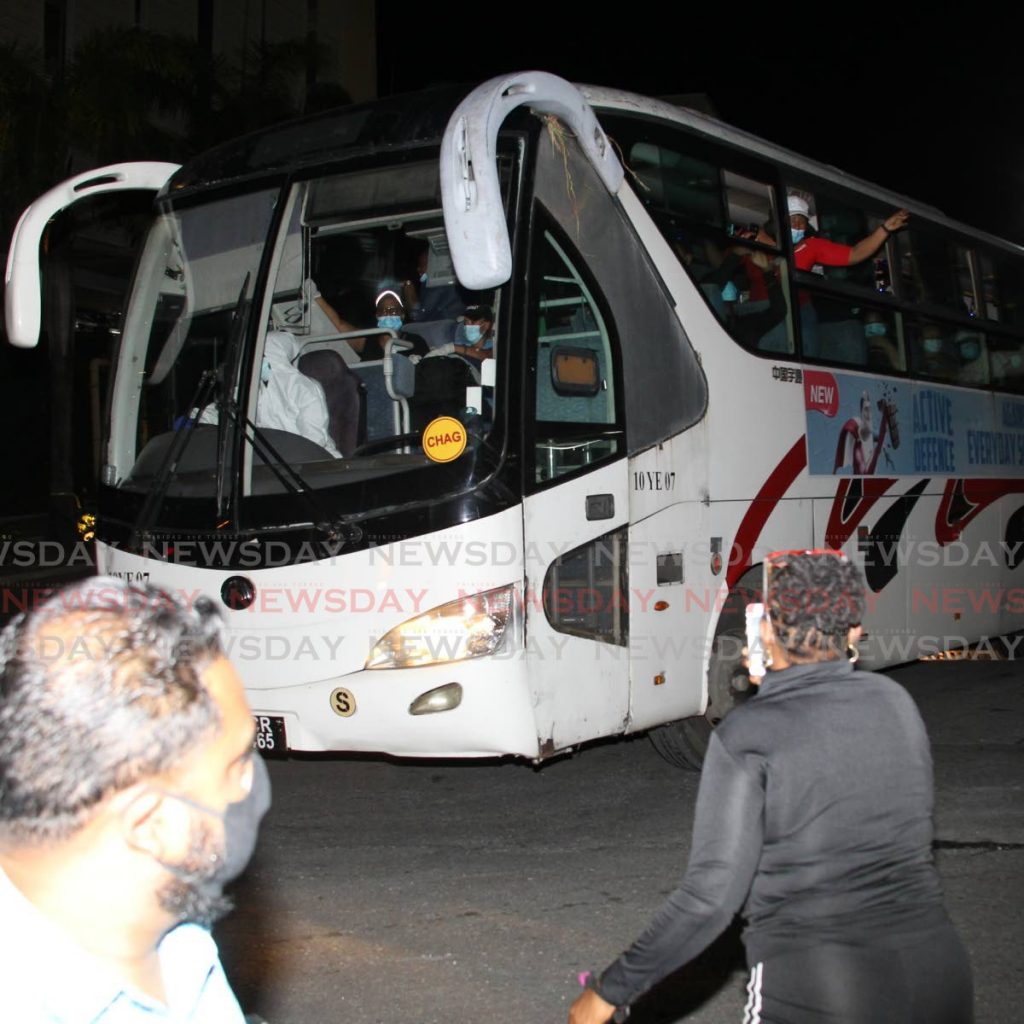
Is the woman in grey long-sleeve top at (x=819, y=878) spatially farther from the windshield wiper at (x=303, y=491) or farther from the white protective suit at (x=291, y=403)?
the white protective suit at (x=291, y=403)

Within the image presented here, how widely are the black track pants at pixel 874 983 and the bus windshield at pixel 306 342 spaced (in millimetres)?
3065

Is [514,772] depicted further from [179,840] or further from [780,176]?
[179,840]

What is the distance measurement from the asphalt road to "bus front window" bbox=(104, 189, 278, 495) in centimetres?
193

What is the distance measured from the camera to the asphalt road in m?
4.10

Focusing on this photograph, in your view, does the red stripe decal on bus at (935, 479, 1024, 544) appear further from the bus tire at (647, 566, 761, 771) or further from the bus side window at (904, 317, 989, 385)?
the bus tire at (647, 566, 761, 771)

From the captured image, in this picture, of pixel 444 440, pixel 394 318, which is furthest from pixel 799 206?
pixel 444 440

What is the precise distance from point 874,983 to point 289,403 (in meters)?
4.06

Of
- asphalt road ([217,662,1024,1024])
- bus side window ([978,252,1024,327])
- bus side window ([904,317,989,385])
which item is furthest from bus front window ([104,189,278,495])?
bus side window ([978,252,1024,327])

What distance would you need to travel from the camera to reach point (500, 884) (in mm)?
5145

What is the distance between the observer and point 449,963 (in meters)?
4.32

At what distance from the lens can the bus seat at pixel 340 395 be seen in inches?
223

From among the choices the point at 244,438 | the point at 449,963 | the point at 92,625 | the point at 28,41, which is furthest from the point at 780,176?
the point at 28,41

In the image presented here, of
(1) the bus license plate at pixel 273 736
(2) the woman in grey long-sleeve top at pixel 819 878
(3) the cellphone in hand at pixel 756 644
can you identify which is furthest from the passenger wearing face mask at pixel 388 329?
(2) the woman in grey long-sleeve top at pixel 819 878

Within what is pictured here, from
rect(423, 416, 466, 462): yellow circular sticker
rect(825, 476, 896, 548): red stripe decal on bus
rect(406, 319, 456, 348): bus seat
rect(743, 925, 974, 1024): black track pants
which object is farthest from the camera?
rect(825, 476, 896, 548): red stripe decal on bus
